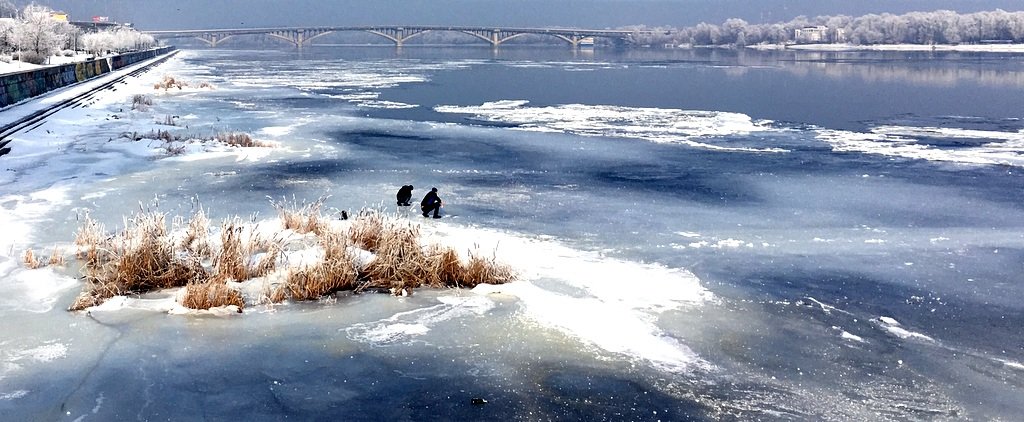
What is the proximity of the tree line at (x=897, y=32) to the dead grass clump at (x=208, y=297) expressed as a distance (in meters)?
168

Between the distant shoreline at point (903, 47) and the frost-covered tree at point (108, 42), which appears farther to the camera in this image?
the distant shoreline at point (903, 47)

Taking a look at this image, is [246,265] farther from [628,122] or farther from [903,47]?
[903,47]

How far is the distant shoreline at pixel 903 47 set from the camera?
139 meters

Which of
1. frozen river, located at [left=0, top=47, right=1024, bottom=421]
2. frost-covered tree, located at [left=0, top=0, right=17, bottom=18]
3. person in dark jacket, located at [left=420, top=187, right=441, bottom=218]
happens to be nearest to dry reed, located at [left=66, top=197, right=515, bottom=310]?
frozen river, located at [left=0, top=47, right=1024, bottom=421]

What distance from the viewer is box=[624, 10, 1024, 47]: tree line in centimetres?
15625

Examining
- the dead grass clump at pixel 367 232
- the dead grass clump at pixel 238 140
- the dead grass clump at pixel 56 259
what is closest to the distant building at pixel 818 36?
the dead grass clump at pixel 238 140

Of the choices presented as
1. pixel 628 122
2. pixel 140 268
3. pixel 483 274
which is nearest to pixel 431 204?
pixel 483 274

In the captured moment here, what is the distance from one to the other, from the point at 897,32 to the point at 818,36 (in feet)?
74.7

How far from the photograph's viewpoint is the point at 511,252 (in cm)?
1300

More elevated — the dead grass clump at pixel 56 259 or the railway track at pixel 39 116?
the railway track at pixel 39 116

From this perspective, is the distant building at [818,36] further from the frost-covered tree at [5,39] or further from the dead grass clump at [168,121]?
the dead grass clump at [168,121]

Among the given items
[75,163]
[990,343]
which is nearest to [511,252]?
[990,343]

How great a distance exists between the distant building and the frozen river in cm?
16581

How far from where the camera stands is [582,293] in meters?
11.1
